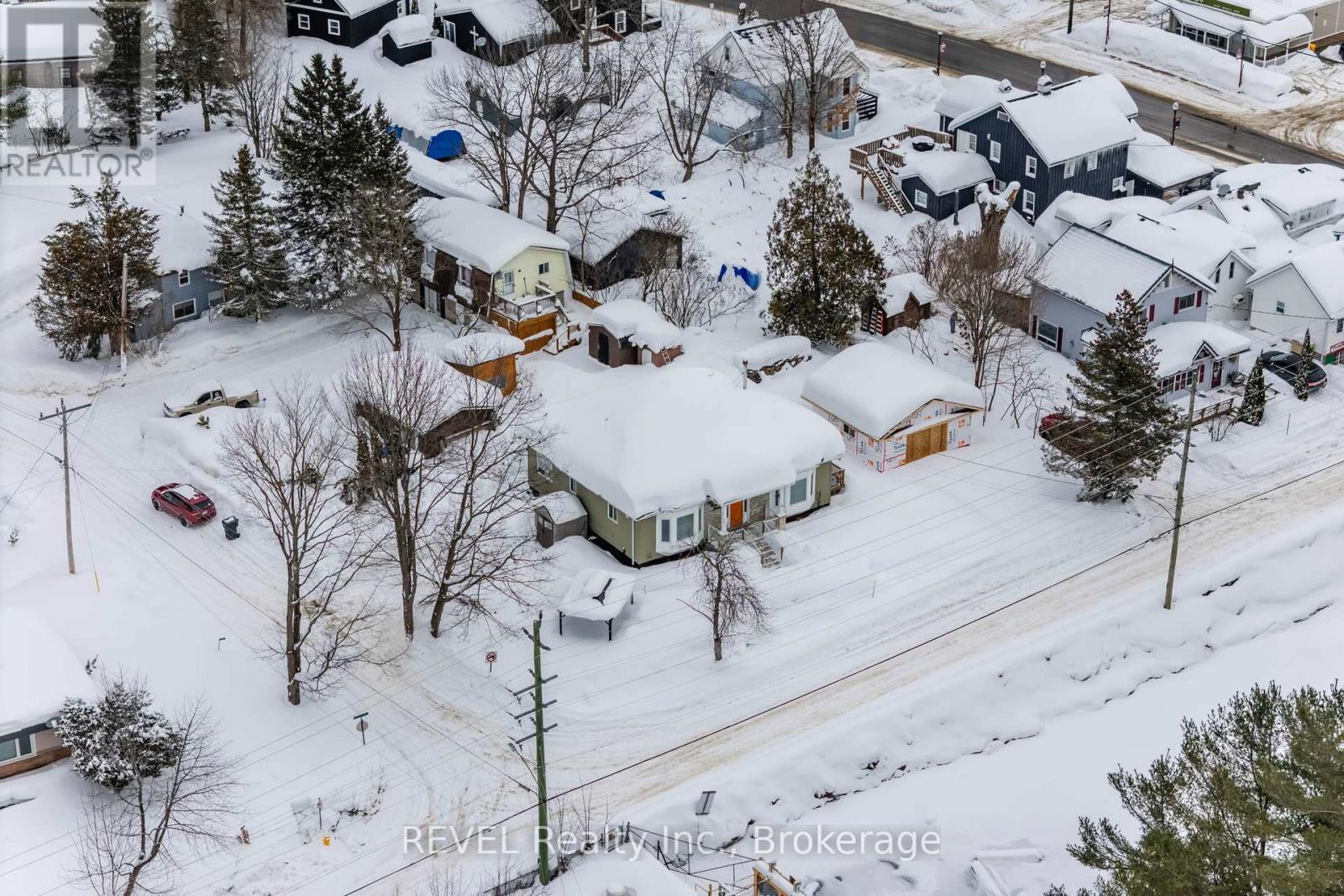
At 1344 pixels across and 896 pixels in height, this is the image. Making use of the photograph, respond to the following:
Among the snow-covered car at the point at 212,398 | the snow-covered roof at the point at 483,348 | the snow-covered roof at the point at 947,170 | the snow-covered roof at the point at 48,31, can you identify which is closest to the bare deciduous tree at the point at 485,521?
the snow-covered roof at the point at 483,348

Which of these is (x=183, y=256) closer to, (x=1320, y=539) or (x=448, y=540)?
(x=448, y=540)

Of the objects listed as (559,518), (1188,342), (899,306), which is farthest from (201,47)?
(1188,342)

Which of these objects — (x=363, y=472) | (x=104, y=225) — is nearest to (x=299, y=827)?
(x=363, y=472)

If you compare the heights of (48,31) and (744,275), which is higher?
(48,31)

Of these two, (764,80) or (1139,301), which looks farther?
(764,80)

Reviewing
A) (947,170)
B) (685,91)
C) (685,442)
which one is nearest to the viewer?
(685,442)

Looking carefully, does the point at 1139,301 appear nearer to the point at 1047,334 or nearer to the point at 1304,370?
the point at 1047,334

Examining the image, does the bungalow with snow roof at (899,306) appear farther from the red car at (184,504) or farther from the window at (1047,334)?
the red car at (184,504)
